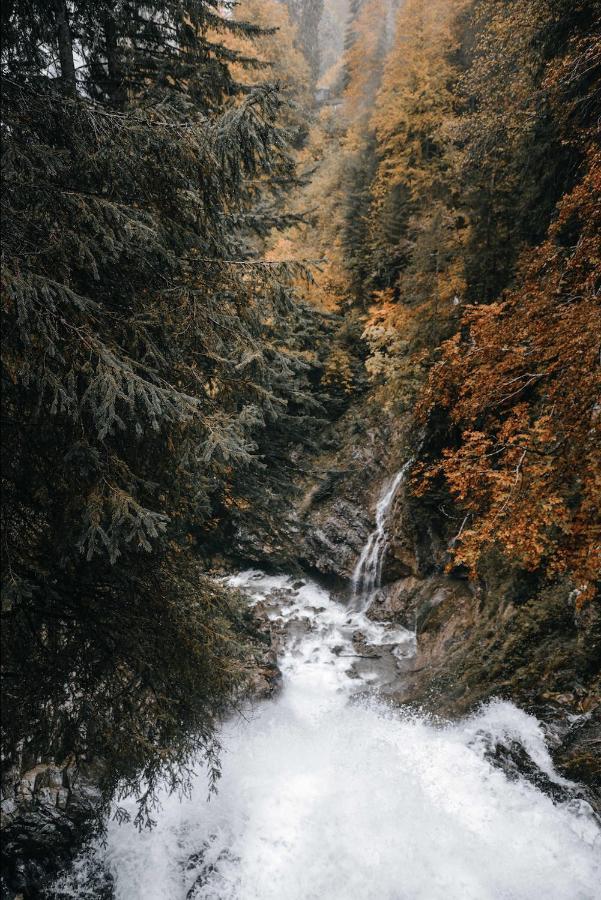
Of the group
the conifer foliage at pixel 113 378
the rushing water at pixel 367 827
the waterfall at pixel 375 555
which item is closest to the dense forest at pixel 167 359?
the conifer foliage at pixel 113 378

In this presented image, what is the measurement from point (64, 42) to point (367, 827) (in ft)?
37.1

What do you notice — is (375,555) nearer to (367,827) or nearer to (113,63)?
(367,827)

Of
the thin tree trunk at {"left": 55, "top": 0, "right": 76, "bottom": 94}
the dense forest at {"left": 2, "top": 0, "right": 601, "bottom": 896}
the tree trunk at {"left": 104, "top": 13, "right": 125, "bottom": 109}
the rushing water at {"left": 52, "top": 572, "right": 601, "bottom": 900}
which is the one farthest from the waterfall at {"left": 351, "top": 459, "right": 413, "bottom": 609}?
the thin tree trunk at {"left": 55, "top": 0, "right": 76, "bottom": 94}

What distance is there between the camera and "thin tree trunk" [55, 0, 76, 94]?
521cm

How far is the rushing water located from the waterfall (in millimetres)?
4549

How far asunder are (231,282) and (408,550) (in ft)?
A: 30.3

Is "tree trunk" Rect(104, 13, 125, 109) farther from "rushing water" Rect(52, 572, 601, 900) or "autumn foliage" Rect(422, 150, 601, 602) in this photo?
"rushing water" Rect(52, 572, 601, 900)

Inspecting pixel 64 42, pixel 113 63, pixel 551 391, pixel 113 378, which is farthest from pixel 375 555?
pixel 64 42

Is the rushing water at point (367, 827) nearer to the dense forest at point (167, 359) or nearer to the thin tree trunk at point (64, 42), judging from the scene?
the dense forest at point (167, 359)

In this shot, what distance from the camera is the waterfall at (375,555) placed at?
12828 mm

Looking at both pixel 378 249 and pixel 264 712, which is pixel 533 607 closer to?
pixel 264 712

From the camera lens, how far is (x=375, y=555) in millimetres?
12984

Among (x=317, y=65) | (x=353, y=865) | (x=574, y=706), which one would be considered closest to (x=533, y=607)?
(x=574, y=706)

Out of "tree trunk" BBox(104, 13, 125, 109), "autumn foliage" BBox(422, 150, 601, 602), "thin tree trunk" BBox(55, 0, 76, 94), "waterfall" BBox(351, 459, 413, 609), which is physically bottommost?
"waterfall" BBox(351, 459, 413, 609)
